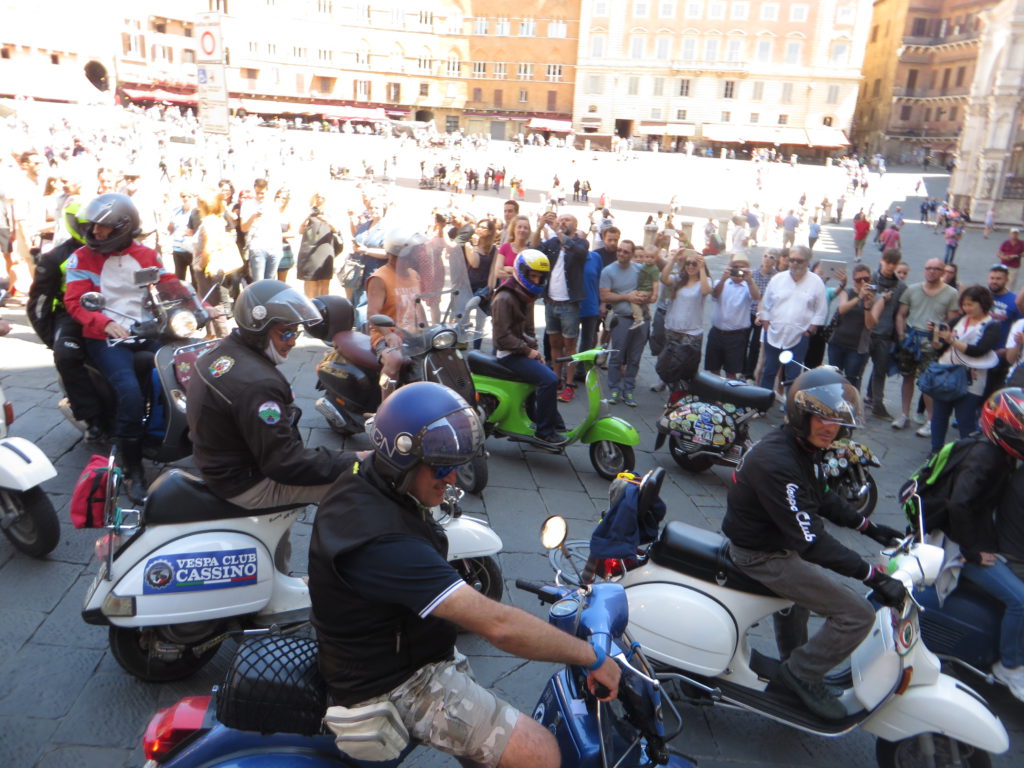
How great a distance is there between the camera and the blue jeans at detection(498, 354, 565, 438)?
5941mm

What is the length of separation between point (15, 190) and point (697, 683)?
30.2 ft

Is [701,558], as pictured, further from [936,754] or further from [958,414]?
[958,414]

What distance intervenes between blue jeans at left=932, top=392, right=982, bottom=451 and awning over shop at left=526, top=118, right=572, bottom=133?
71.1 metres

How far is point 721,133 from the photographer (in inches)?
2817

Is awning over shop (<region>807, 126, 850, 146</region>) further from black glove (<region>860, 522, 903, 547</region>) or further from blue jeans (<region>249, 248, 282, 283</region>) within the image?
black glove (<region>860, 522, 903, 547</region>)

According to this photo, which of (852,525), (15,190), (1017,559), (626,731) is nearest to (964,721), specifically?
(852,525)

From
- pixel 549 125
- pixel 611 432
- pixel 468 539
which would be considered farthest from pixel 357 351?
pixel 549 125

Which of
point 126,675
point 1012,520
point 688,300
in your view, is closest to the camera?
point 126,675

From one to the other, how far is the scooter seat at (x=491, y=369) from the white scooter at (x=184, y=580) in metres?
2.68

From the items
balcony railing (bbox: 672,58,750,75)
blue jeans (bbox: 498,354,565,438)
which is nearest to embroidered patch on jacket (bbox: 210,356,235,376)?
blue jeans (bbox: 498,354,565,438)

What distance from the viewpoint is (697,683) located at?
318 centimetres

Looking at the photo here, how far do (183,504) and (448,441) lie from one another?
1.65 m

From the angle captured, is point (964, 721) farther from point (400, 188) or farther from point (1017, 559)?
point (400, 188)

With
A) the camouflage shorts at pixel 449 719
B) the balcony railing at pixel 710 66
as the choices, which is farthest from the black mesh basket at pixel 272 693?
the balcony railing at pixel 710 66
